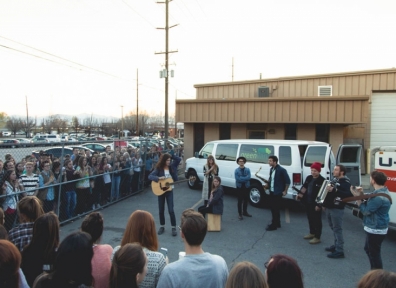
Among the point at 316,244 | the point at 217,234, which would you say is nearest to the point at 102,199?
the point at 217,234

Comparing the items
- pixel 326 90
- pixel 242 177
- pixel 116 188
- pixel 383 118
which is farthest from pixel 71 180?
pixel 383 118

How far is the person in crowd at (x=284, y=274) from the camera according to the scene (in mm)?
2189

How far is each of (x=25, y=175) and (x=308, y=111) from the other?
12.8 m

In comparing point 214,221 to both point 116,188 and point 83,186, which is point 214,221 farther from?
point 116,188

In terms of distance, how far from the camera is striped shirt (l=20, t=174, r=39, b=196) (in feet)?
23.9

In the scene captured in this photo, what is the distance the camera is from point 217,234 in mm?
8039

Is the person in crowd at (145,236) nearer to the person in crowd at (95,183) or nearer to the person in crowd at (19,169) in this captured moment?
the person in crowd at (19,169)

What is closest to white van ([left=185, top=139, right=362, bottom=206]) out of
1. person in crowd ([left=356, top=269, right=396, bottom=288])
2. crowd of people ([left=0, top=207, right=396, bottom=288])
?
crowd of people ([left=0, top=207, right=396, bottom=288])

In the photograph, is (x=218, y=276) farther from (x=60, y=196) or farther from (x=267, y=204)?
(x=267, y=204)

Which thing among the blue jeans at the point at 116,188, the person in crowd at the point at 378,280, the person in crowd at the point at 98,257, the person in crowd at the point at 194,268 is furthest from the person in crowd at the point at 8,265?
the blue jeans at the point at 116,188

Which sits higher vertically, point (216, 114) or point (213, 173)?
point (216, 114)

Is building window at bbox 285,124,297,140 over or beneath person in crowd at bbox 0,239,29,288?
over

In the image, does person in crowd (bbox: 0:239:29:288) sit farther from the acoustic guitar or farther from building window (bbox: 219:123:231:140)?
building window (bbox: 219:123:231:140)

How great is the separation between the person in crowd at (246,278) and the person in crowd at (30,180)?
248 inches
